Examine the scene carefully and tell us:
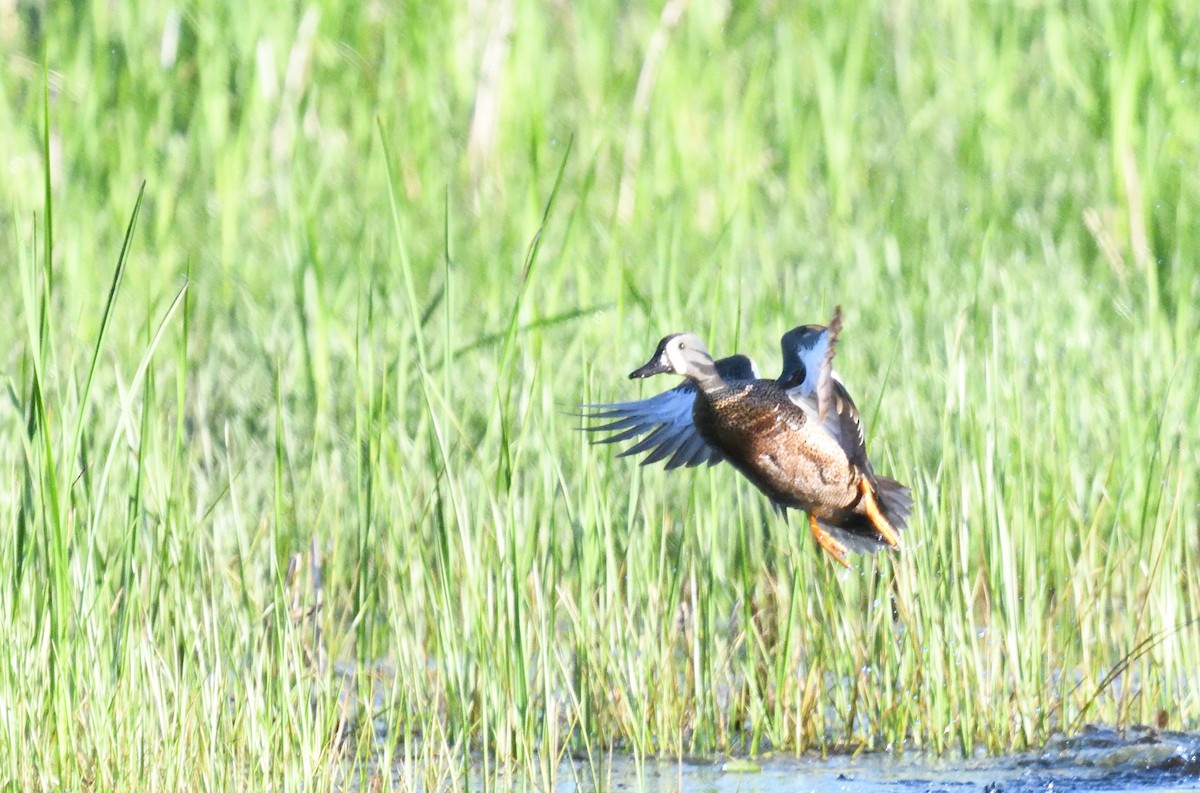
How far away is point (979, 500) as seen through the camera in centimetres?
A: 377

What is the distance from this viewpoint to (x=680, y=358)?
3.09 m

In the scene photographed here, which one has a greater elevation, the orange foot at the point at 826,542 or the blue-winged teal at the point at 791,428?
the blue-winged teal at the point at 791,428

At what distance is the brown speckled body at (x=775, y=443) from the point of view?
3.11m

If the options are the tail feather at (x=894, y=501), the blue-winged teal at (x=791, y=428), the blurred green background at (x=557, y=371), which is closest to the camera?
the blurred green background at (x=557, y=371)

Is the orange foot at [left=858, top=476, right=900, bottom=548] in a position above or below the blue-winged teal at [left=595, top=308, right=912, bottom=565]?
below

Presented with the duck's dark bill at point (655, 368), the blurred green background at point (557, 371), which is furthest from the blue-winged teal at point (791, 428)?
the blurred green background at point (557, 371)

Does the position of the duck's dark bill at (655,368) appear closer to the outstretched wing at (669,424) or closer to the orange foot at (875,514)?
the outstretched wing at (669,424)

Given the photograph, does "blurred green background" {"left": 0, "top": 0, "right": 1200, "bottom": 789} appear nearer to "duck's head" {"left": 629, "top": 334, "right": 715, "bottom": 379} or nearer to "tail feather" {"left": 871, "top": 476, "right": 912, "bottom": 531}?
"tail feather" {"left": 871, "top": 476, "right": 912, "bottom": 531}

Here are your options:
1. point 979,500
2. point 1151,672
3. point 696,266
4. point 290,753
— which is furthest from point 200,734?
point 696,266

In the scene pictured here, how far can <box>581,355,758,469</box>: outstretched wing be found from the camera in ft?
10.8

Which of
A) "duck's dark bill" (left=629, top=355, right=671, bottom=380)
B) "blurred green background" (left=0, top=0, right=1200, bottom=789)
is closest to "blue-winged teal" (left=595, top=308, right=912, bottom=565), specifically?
"duck's dark bill" (left=629, top=355, right=671, bottom=380)

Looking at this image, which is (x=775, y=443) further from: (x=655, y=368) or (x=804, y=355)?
(x=655, y=368)

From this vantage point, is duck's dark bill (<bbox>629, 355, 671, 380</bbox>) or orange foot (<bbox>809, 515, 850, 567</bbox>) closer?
duck's dark bill (<bbox>629, 355, 671, 380</bbox>)

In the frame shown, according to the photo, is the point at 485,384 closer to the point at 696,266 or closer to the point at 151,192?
the point at 696,266
